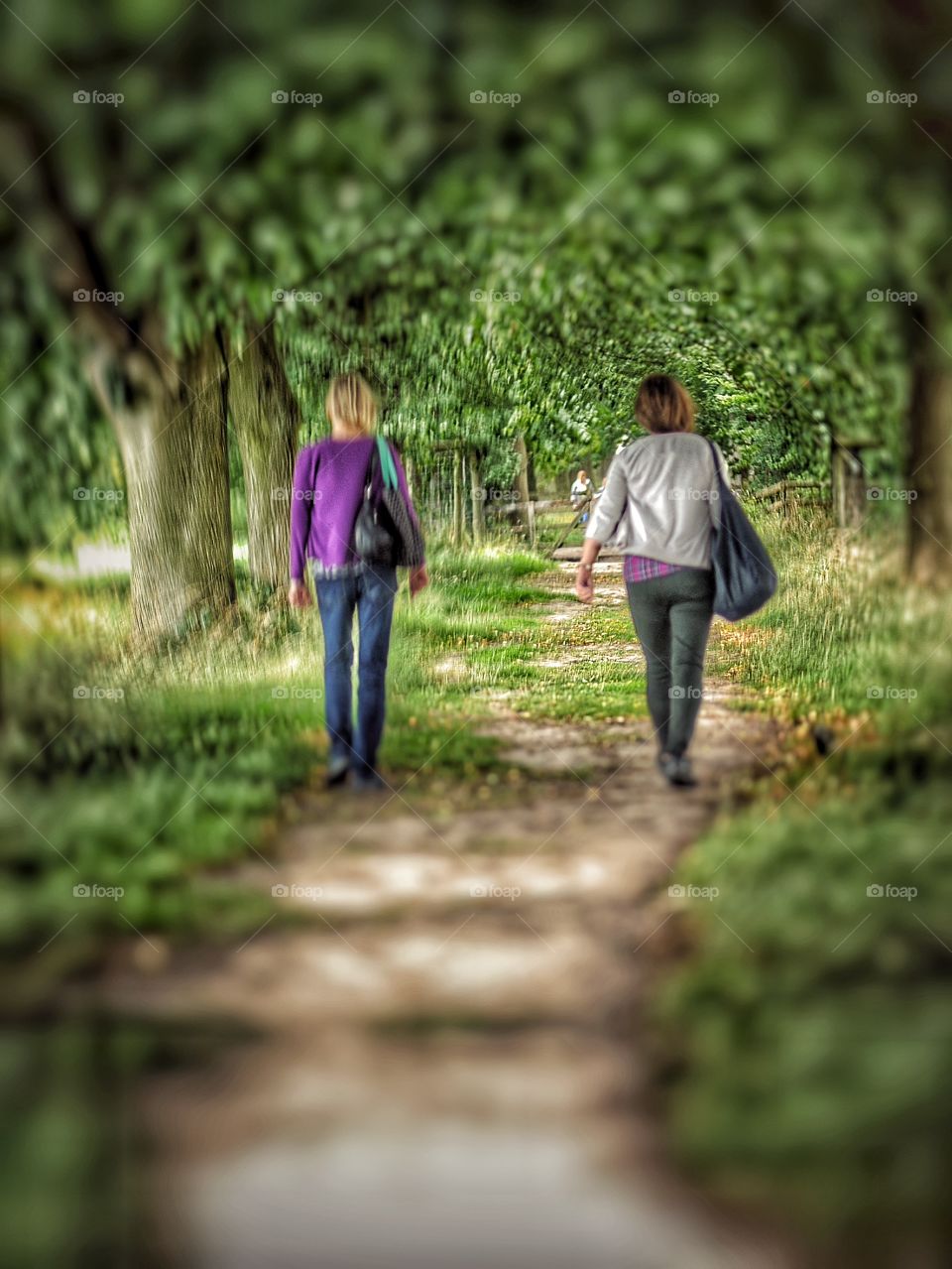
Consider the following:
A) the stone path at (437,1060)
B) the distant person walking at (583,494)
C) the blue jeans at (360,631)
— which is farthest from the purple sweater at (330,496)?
the distant person walking at (583,494)

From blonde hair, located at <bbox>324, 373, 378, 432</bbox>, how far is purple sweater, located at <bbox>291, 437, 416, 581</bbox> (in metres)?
0.07

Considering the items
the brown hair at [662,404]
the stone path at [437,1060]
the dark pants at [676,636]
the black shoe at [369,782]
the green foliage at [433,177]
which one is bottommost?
the stone path at [437,1060]

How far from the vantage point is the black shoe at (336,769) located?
4238 mm

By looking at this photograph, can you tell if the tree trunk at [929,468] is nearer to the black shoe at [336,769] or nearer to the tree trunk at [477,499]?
the black shoe at [336,769]

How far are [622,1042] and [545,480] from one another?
32.3 feet

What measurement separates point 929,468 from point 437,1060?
264 centimetres

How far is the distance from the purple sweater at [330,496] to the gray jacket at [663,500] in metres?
0.80

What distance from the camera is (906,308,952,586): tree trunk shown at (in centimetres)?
374

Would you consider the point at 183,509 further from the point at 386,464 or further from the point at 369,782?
the point at 369,782

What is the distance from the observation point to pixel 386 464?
414 cm

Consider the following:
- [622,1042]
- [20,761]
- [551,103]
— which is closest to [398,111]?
[551,103]

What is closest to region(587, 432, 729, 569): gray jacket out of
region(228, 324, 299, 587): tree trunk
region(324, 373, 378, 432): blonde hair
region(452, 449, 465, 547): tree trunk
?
region(324, 373, 378, 432): blonde hair

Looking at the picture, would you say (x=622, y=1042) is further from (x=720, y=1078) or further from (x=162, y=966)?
(x=162, y=966)

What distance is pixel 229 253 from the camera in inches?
141
